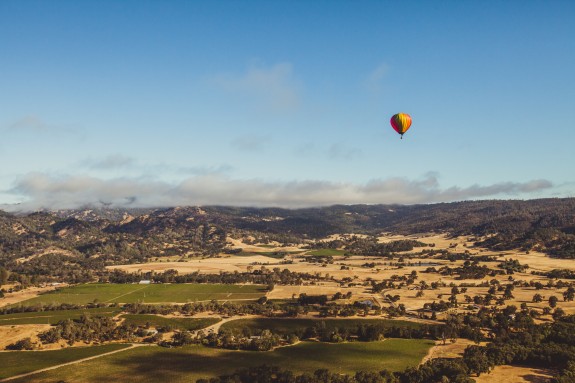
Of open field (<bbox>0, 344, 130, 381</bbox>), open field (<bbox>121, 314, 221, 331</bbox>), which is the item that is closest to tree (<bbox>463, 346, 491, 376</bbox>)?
open field (<bbox>121, 314, 221, 331</bbox>)

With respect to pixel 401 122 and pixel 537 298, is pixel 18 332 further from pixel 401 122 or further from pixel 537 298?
pixel 537 298

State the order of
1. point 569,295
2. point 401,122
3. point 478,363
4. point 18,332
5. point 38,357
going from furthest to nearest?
1. point 569,295
2. point 18,332
3. point 401,122
4. point 38,357
5. point 478,363

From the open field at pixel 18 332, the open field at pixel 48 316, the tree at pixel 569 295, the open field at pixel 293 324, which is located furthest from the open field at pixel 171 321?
the tree at pixel 569 295

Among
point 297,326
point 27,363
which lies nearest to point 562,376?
point 297,326

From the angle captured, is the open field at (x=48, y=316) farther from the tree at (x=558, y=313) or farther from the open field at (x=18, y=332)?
the tree at (x=558, y=313)

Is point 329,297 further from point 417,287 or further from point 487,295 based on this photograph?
point 487,295

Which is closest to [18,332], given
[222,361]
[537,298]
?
[222,361]
